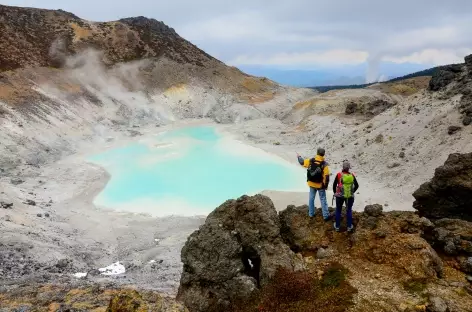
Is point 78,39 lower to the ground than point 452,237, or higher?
higher

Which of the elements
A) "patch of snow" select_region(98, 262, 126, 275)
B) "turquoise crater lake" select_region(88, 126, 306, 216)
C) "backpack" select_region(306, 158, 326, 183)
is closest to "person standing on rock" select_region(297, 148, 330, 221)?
"backpack" select_region(306, 158, 326, 183)

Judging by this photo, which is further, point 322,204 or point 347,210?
point 322,204

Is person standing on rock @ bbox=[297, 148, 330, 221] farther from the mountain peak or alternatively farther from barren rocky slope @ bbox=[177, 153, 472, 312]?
the mountain peak

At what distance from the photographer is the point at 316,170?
1330 cm

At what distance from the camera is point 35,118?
47594mm

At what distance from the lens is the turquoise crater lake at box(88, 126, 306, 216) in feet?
99.3

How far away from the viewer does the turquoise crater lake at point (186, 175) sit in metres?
30.3

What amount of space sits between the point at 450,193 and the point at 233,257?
31.2 ft

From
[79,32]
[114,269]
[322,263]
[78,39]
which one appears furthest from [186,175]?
[79,32]

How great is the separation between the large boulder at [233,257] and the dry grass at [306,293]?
16.8 inches

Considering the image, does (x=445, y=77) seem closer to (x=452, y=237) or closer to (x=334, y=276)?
(x=452, y=237)

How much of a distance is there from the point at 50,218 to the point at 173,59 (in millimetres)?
67719


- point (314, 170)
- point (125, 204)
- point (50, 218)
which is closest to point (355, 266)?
point (314, 170)

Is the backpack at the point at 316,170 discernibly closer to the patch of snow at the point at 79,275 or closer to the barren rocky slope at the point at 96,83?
the patch of snow at the point at 79,275
